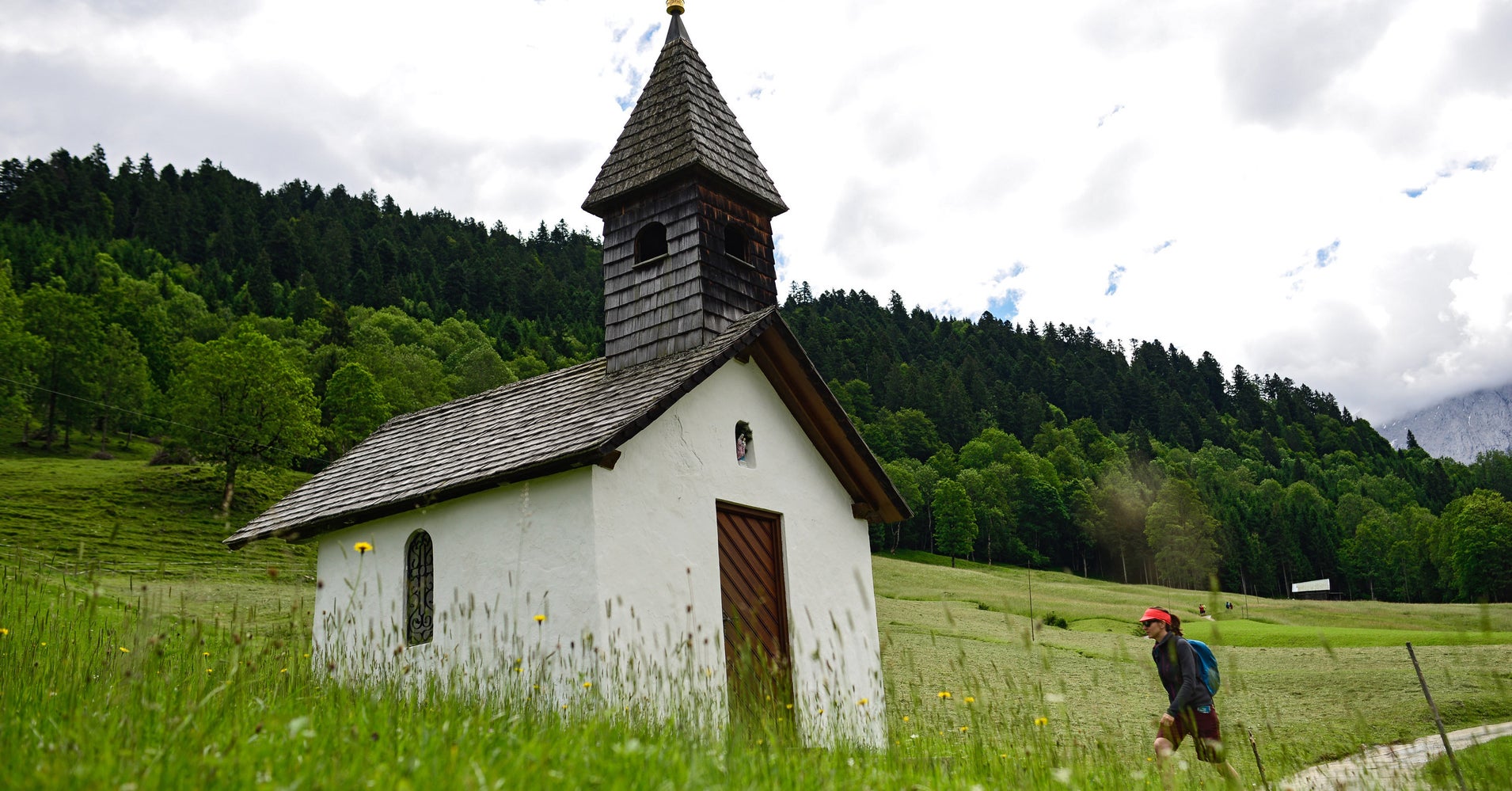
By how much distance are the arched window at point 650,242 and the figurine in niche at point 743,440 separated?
3849 mm

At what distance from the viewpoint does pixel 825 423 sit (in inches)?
590

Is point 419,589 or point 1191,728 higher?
point 419,589

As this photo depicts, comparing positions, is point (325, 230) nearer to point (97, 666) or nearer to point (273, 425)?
point (273, 425)

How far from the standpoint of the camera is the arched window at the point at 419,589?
41.3 ft

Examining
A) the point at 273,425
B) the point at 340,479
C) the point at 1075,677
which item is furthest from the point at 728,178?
the point at 273,425

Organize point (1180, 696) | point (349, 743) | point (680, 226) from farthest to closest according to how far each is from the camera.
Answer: point (680, 226) < point (1180, 696) < point (349, 743)

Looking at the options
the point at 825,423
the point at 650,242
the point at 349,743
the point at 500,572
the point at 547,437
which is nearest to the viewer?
the point at 349,743

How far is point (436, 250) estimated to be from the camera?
130000 millimetres

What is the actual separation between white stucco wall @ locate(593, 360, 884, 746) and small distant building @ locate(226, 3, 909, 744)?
0.03 m

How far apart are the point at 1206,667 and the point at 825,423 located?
24.1 feet

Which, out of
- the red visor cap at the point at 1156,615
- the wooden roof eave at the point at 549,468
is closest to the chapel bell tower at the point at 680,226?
the wooden roof eave at the point at 549,468

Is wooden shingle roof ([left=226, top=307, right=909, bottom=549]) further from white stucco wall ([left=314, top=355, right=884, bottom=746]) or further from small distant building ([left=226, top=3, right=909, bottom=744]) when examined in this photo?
white stucco wall ([left=314, top=355, right=884, bottom=746])

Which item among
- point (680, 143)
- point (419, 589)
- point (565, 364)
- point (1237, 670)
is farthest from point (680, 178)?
point (565, 364)

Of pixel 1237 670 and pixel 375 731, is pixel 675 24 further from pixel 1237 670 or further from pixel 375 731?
pixel 375 731
